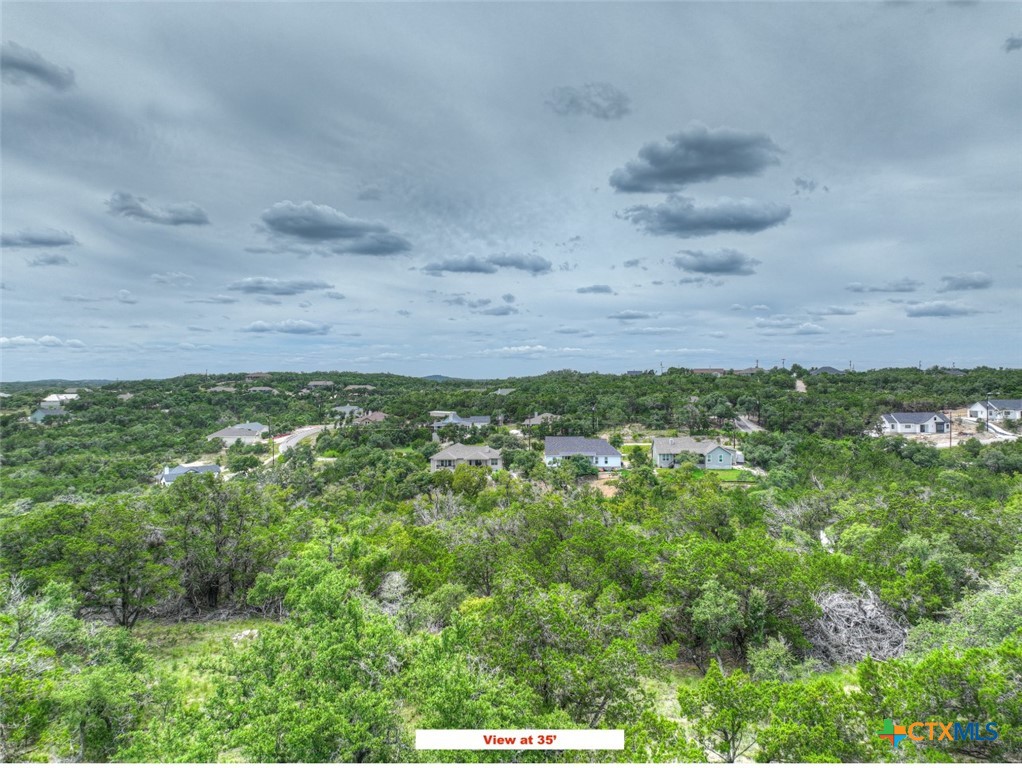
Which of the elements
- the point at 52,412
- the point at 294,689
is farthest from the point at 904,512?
the point at 52,412

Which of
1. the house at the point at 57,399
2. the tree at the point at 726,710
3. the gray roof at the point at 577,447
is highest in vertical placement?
the tree at the point at 726,710

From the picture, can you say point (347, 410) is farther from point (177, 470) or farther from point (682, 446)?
point (682, 446)

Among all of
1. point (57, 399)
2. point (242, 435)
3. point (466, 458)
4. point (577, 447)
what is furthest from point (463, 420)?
point (57, 399)

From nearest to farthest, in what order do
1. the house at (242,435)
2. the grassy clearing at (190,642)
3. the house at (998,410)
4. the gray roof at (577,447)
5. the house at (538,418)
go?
the grassy clearing at (190,642) < the gray roof at (577,447) < the house at (998,410) < the house at (242,435) < the house at (538,418)

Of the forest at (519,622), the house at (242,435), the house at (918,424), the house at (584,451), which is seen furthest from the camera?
the house at (242,435)

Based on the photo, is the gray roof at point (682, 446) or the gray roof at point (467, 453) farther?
the gray roof at point (467, 453)

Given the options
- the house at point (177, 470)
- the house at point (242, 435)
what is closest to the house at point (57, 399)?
the house at point (242, 435)

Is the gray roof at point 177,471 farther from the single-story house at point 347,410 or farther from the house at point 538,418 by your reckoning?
the house at point 538,418

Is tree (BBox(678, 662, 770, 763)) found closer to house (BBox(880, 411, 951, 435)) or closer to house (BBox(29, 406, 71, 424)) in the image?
house (BBox(880, 411, 951, 435))
